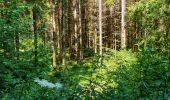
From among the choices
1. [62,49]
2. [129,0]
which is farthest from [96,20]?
[62,49]

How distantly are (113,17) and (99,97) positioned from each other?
45.0 m

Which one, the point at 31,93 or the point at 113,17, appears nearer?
the point at 31,93

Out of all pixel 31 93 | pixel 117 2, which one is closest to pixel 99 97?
pixel 31 93

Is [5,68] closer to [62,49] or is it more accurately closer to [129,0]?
[62,49]

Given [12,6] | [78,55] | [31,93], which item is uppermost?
[12,6]

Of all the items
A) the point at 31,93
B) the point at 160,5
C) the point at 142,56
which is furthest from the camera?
the point at 160,5

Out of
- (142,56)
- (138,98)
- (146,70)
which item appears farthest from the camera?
(142,56)

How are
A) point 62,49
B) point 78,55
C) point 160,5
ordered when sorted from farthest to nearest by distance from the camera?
point 78,55
point 62,49
point 160,5

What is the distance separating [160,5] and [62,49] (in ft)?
38.2

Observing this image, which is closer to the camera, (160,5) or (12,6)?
(12,6)

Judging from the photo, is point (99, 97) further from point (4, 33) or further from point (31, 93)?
point (4, 33)

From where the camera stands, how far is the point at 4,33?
826 centimetres

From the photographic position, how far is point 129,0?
40.3m

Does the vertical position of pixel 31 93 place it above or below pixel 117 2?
below
